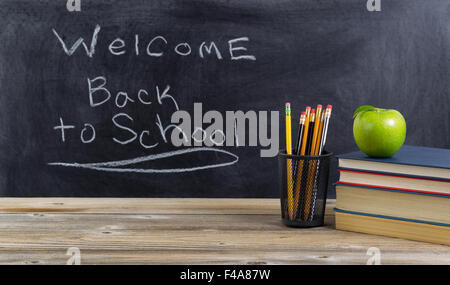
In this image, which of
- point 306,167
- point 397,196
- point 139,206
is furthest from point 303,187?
point 139,206

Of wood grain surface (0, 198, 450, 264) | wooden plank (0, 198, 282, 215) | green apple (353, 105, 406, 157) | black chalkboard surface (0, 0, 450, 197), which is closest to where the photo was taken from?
wood grain surface (0, 198, 450, 264)

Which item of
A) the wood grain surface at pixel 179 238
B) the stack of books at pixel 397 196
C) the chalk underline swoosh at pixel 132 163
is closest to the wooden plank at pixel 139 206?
the wood grain surface at pixel 179 238

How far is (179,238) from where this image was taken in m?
1.01

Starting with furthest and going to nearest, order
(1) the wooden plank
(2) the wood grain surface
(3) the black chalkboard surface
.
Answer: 1. (3) the black chalkboard surface
2. (1) the wooden plank
3. (2) the wood grain surface

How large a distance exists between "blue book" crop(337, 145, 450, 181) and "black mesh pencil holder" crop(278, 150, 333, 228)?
53mm

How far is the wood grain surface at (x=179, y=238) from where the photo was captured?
899 millimetres

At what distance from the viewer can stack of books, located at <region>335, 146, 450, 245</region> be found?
95cm

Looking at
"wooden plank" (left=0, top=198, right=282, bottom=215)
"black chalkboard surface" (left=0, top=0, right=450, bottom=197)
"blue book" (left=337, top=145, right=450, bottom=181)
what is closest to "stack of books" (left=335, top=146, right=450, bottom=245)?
"blue book" (left=337, top=145, right=450, bottom=181)

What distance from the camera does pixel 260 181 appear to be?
Answer: 1442 millimetres

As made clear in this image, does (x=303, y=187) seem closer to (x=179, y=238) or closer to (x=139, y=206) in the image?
Answer: (x=179, y=238)

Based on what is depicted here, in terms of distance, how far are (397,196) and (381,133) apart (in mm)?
134

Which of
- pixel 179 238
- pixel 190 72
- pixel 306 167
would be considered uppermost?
pixel 190 72

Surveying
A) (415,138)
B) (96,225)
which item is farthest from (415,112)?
(96,225)

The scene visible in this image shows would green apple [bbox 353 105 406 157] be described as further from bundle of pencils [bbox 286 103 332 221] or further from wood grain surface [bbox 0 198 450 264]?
wood grain surface [bbox 0 198 450 264]
